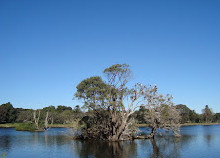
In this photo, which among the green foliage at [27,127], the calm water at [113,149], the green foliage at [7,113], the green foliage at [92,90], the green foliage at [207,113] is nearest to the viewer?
the calm water at [113,149]

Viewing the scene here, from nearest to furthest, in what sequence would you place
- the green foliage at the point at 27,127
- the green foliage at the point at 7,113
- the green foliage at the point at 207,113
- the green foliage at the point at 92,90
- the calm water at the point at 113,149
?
the calm water at the point at 113,149 < the green foliage at the point at 92,90 < the green foliage at the point at 27,127 < the green foliage at the point at 7,113 < the green foliage at the point at 207,113

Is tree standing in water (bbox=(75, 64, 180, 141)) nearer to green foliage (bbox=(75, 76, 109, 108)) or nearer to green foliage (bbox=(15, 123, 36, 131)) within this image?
green foliage (bbox=(75, 76, 109, 108))

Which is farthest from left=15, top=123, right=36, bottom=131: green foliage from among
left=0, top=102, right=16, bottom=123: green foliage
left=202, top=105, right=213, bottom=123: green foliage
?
left=202, top=105, right=213, bottom=123: green foliage

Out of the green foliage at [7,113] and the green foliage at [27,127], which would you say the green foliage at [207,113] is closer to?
the green foliage at [27,127]

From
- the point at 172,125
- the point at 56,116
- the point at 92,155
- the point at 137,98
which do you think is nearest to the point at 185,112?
the point at 56,116

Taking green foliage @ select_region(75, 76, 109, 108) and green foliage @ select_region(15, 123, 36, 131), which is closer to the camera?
green foliage @ select_region(75, 76, 109, 108)

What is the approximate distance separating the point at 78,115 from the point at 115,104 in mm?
10662

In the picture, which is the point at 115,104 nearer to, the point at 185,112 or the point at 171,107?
the point at 171,107

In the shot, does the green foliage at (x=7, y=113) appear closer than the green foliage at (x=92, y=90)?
No

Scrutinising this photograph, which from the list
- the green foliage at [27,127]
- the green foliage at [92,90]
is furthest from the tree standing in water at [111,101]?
the green foliage at [27,127]

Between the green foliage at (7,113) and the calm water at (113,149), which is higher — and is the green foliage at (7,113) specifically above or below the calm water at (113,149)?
Answer: above

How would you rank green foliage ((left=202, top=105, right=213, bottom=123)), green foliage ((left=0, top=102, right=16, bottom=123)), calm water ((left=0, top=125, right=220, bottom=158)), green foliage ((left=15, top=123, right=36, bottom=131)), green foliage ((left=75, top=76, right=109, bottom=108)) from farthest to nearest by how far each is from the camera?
1. green foliage ((left=202, top=105, right=213, bottom=123))
2. green foliage ((left=0, top=102, right=16, bottom=123))
3. green foliage ((left=15, top=123, right=36, bottom=131))
4. green foliage ((left=75, top=76, right=109, bottom=108))
5. calm water ((left=0, top=125, right=220, bottom=158))

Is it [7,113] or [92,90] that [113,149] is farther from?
[7,113]

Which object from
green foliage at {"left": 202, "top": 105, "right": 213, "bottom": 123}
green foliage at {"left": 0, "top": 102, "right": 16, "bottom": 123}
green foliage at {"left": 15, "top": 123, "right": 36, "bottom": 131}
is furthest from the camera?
green foliage at {"left": 202, "top": 105, "right": 213, "bottom": 123}
